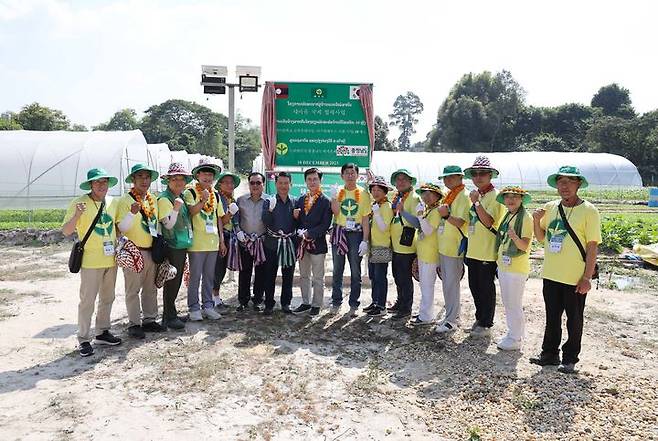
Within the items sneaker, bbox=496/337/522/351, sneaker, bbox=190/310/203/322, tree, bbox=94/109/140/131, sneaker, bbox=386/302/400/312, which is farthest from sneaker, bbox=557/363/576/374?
tree, bbox=94/109/140/131

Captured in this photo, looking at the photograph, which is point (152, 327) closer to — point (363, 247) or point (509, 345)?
point (363, 247)

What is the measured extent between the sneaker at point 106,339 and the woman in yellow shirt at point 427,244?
3.23 metres

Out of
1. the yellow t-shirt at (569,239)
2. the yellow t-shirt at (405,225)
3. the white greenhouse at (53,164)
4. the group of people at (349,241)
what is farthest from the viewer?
the white greenhouse at (53,164)

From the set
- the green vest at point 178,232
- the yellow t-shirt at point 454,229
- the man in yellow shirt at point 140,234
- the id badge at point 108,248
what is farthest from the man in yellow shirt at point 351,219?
the id badge at point 108,248

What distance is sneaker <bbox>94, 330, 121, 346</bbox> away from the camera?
4.81 m

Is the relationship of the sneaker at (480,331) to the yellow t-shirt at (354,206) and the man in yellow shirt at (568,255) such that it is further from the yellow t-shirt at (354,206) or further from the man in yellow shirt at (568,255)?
the yellow t-shirt at (354,206)

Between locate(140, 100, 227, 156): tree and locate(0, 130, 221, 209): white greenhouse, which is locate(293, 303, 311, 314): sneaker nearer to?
locate(0, 130, 221, 209): white greenhouse

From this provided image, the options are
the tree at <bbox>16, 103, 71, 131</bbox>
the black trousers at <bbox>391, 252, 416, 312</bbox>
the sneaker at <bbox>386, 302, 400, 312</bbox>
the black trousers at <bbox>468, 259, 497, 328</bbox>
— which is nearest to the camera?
the black trousers at <bbox>468, 259, 497, 328</bbox>

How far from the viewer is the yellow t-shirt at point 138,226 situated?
4.75m

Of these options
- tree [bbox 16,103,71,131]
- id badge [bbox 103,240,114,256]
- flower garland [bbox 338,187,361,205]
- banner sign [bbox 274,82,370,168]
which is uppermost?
tree [bbox 16,103,71,131]

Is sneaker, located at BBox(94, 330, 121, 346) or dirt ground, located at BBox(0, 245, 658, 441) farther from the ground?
sneaker, located at BBox(94, 330, 121, 346)

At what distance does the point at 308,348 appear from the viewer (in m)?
4.92

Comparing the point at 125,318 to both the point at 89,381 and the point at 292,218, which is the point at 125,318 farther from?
the point at 292,218

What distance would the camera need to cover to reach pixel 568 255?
4.18 metres
